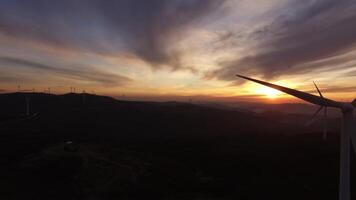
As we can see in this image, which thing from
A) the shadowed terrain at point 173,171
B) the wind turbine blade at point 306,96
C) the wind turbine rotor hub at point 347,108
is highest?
the wind turbine blade at point 306,96

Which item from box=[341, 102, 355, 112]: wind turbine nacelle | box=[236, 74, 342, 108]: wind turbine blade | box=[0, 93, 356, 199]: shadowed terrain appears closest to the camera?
box=[341, 102, 355, 112]: wind turbine nacelle

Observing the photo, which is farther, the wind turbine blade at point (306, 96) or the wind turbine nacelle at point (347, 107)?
the wind turbine blade at point (306, 96)

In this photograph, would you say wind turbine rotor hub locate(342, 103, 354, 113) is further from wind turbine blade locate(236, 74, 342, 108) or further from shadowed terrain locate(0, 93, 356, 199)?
shadowed terrain locate(0, 93, 356, 199)

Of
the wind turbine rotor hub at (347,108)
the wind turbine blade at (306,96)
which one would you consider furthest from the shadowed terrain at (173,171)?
the wind turbine rotor hub at (347,108)

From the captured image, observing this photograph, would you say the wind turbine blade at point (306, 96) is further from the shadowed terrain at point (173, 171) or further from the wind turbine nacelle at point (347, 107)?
the shadowed terrain at point (173, 171)

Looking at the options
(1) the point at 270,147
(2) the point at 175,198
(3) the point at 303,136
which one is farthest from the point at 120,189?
(3) the point at 303,136

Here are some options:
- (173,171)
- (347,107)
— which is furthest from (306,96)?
(173,171)

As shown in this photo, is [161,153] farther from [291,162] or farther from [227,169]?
[291,162]

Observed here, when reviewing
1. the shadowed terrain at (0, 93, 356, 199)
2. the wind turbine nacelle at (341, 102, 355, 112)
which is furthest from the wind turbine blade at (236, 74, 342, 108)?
the shadowed terrain at (0, 93, 356, 199)

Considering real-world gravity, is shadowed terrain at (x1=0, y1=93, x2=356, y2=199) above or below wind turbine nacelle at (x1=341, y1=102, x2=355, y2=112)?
below

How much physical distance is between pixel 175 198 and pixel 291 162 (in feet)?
135

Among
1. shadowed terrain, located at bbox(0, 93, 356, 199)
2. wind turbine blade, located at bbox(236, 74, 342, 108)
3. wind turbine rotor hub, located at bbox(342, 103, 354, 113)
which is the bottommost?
shadowed terrain, located at bbox(0, 93, 356, 199)

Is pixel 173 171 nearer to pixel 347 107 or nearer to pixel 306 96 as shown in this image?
pixel 306 96

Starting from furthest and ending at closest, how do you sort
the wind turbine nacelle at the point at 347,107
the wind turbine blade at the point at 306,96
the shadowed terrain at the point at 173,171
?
the shadowed terrain at the point at 173,171 → the wind turbine blade at the point at 306,96 → the wind turbine nacelle at the point at 347,107
